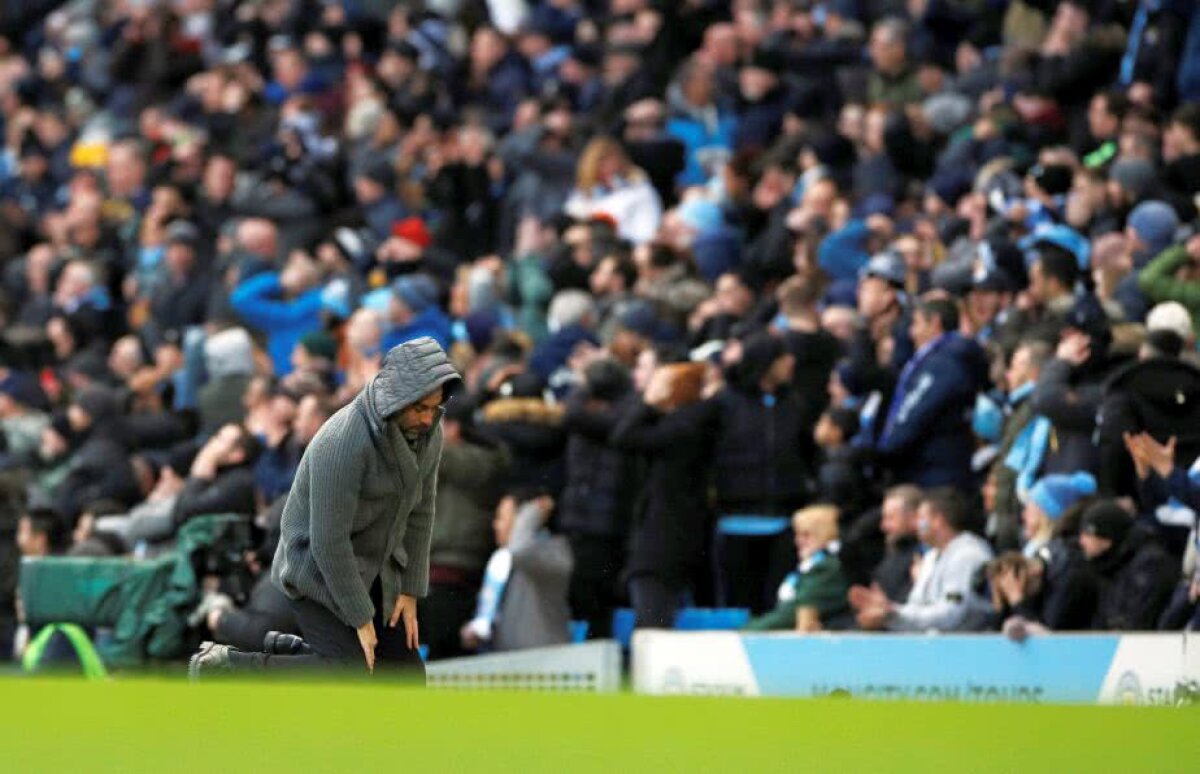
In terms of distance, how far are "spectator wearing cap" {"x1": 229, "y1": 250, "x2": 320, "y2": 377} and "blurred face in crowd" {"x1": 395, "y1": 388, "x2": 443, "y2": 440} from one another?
29.0 ft

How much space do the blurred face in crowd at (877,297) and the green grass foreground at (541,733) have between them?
869 cm

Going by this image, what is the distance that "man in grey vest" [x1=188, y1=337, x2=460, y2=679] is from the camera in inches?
376

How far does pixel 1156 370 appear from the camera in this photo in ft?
41.4

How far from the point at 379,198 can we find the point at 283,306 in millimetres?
2197

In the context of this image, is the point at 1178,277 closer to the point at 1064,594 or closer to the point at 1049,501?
the point at 1049,501

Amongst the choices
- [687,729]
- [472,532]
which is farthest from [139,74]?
[687,729]

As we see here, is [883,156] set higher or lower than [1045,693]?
higher

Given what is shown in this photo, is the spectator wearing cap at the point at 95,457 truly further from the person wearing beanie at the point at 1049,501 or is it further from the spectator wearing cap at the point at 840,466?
the person wearing beanie at the point at 1049,501

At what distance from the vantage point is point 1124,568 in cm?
1218

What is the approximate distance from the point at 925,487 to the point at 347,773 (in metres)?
8.29

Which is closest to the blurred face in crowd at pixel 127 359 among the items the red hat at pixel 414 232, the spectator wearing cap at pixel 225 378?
the spectator wearing cap at pixel 225 378

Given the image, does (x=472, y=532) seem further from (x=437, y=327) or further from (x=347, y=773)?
(x=347, y=773)

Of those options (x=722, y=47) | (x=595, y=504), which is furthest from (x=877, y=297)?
(x=722, y=47)

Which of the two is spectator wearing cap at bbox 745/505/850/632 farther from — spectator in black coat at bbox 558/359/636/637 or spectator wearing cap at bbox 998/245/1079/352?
spectator wearing cap at bbox 998/245/1079/352
